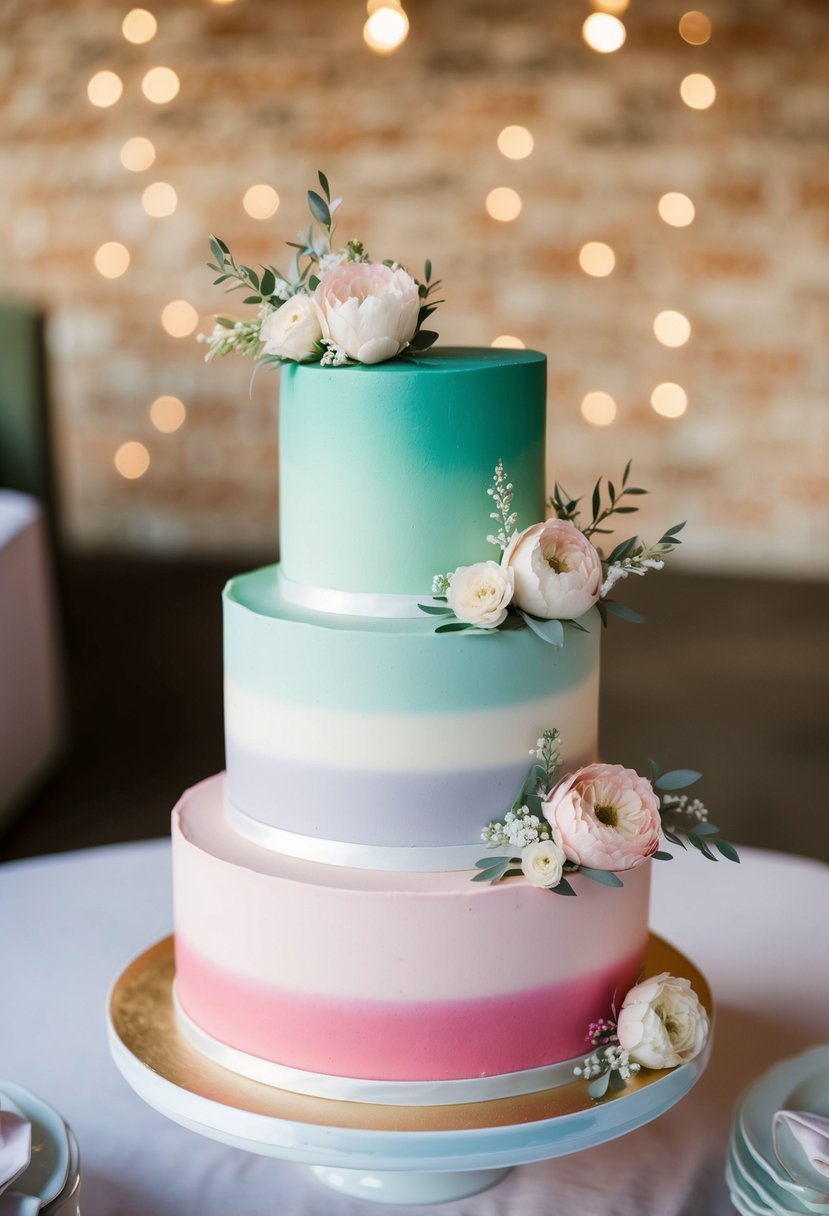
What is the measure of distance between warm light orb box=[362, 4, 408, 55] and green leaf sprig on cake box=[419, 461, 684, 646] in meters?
4.47

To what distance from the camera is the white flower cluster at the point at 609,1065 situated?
1.12 metres

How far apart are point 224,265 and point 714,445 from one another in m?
4.29

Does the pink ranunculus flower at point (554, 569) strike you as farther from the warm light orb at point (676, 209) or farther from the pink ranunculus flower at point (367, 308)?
the warm light orb at point (676, 209)

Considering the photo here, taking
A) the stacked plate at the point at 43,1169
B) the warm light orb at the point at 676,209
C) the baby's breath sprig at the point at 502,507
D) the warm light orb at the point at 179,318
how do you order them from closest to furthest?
1. the stacked plate at the point at 43,1169
2. the baby's breath sprig at the point at 502,507
3. the warm light orb at the point at 676,209
4. the warm light orb at the point at 179,318

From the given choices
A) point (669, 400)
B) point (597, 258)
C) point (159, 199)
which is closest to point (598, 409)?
point (669, 400)

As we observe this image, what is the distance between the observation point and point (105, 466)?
5.68 m

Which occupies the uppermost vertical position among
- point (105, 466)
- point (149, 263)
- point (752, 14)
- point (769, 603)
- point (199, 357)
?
point (752, 14)

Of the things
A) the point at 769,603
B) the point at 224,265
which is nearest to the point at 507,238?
the point at 769,603

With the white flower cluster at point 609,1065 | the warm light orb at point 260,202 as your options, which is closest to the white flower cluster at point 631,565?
the white flower cluster at point 609,1065

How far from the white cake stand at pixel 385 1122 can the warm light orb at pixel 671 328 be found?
426 centimetres

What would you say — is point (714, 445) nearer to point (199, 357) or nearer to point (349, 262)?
point (199, 357)

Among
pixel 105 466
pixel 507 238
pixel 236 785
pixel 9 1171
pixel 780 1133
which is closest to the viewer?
pixel 9 1171

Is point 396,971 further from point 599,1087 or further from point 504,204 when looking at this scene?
point 504,204

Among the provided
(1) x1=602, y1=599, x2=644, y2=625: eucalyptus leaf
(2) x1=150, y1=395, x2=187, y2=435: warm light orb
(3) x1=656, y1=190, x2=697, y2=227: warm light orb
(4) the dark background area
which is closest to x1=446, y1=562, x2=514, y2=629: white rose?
(1) x1=602, y1=599, x2=644, y2=625: eucalyptus leaf
